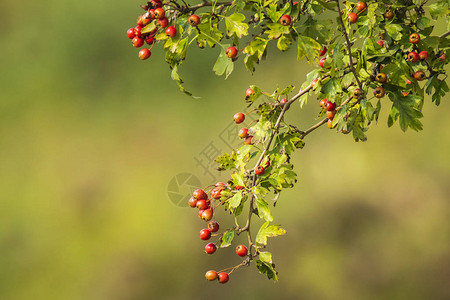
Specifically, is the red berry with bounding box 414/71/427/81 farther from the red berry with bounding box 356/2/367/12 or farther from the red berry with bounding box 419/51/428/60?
the red berry with bounding box 356/2/367/12

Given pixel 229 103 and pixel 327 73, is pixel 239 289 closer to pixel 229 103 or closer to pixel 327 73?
pixel 229 103

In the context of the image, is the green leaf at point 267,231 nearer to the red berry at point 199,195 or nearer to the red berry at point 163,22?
the red berry at point 199,195

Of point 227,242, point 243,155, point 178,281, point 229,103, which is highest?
point 229,103

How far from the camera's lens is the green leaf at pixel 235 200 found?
125cm

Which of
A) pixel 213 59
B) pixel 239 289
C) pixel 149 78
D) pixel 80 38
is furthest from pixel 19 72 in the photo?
pixel 239 289

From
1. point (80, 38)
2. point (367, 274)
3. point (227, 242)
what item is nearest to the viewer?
point (227, 242)

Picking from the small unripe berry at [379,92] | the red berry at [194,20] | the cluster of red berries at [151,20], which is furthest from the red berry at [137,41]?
the small unripe berry at [379,92]

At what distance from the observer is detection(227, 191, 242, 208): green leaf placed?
1.25 meters

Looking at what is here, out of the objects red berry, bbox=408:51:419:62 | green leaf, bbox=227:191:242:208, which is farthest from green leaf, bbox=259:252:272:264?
red berry, bbox=408:51:419:62

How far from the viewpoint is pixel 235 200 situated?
126 centimetres

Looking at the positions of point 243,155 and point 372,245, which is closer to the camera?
point 243,155

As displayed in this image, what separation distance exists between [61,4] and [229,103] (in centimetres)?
106

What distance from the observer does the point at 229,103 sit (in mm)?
2869

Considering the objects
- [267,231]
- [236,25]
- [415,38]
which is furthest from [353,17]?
[267,231]
